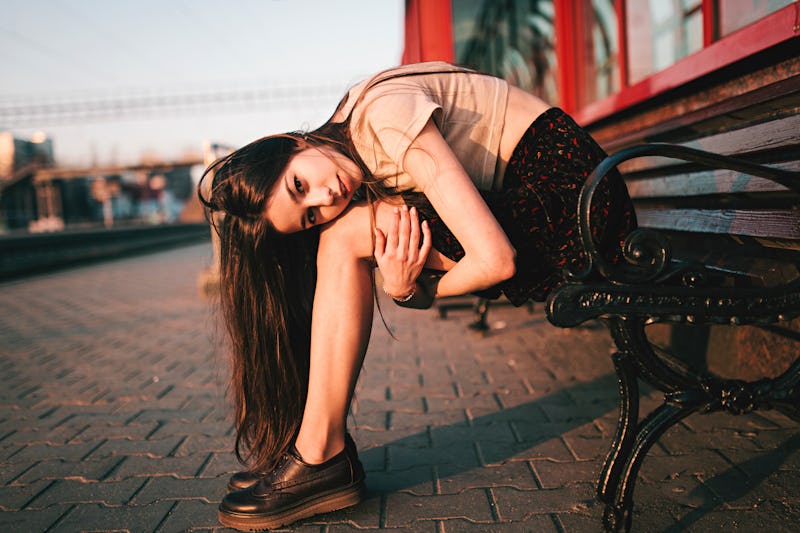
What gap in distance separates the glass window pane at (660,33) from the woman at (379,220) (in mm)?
1790

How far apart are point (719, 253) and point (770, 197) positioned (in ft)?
1.15

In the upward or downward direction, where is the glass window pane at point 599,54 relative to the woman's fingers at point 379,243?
upward

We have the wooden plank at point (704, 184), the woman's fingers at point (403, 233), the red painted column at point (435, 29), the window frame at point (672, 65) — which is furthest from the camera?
the red painted column at point (435, 29)

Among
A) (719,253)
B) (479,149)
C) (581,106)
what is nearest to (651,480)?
(719,253)

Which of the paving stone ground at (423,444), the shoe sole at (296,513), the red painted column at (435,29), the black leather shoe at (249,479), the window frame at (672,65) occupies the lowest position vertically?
the paving stone ground at (423,444)

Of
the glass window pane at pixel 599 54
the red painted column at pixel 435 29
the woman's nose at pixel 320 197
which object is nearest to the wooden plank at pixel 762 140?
the woman's nose at pixel 320 197

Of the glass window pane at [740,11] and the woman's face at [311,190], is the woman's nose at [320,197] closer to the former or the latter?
the woman's face at [311,190]

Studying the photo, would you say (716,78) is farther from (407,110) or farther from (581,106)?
(581,106)

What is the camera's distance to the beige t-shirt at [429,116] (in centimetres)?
154

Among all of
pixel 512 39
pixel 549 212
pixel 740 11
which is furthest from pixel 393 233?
pixel 512 39

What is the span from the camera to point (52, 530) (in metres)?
1.71

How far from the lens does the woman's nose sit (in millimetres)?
1583

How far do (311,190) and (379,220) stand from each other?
203 mm

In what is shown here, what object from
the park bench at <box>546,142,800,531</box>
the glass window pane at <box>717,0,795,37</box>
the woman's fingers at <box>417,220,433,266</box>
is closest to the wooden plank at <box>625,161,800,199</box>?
the park bench at <box>546,142,800,531</box>
